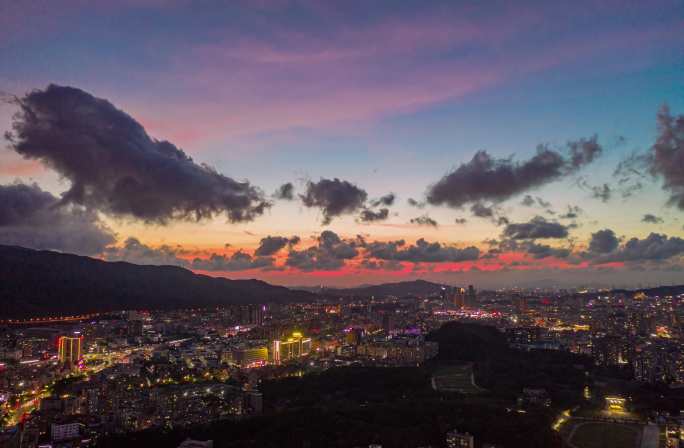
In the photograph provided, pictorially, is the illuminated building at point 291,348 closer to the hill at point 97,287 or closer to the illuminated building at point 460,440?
the illuminated building at point 460,440

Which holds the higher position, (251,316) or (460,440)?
(251,316)

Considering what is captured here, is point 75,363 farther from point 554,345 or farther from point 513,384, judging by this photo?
point 554,345

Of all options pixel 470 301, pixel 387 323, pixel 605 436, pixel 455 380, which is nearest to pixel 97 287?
pixel 387 323

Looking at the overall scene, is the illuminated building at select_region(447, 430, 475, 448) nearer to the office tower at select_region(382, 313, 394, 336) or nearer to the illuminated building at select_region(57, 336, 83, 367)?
the illuminated building at select_region(57, 336, 83, 367)

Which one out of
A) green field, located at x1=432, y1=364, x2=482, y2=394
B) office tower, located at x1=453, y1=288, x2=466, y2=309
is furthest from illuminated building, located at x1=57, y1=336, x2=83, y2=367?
office tower, located at x1=453, y1=288, x2=466, y2=309

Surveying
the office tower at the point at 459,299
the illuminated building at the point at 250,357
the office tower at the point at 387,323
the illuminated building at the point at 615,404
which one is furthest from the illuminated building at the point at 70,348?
the office tower at the point at 459,299

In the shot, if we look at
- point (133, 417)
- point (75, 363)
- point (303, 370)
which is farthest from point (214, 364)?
point (133, 417)

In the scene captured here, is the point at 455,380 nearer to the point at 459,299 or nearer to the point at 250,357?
the point at 250,357
